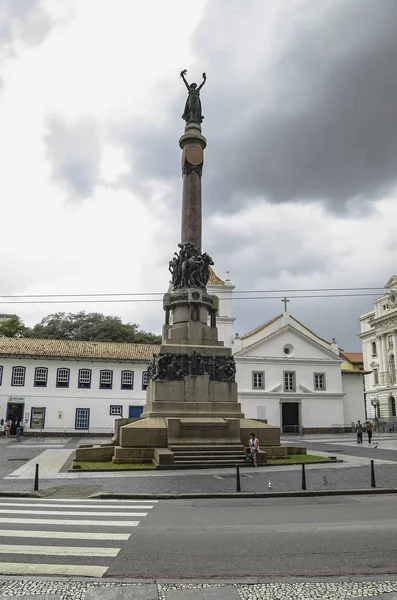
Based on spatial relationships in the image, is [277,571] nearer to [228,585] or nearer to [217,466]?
[228,585]

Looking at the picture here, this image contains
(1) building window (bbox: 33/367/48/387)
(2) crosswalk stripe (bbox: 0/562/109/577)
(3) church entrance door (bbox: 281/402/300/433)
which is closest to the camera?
(2) crosswalk stripe (bbox: 0/562/109/577)

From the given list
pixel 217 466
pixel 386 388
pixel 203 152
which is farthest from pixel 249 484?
pixel 386 388

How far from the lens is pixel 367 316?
84.0 m

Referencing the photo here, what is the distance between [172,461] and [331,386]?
38.3m

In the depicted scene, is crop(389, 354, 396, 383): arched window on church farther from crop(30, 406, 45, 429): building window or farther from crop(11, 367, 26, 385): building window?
crop(11, 367, 26, 385): building window

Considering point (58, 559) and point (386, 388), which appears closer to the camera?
point (58, 559)

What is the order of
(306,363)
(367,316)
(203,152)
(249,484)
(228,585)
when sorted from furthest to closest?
(367,316)
(306,363)
(203,152)
(249,484)
(228,585)

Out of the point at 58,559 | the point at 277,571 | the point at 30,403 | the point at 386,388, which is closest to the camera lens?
the point at 277,571

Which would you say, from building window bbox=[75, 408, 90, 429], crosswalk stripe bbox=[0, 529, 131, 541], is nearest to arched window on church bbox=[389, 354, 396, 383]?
building window bbox=[75, 408, 90, 429]

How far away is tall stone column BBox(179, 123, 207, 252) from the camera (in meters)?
26.0

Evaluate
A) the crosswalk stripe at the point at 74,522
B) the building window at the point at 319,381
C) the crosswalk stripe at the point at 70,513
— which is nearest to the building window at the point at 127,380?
the building window at the point at 319,381

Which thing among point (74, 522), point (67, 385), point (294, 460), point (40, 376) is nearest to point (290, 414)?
point (67, 385)

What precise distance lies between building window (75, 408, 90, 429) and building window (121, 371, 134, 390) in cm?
392

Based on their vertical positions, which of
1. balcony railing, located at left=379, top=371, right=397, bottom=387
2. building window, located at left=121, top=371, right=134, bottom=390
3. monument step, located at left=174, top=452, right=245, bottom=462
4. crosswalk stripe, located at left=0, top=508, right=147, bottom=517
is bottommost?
crosswalk stripe, located at left=0, top=508, right=147, bottom=517
